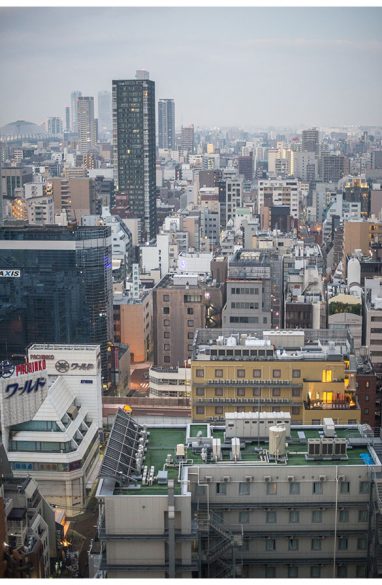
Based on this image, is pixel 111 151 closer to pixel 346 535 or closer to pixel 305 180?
pixel 305 180

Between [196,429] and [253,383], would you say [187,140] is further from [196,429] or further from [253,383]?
[196,429]

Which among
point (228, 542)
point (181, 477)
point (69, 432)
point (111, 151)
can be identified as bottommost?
point (69, 432)

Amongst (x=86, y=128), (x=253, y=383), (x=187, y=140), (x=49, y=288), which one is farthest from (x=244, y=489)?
(x=187, y=140)

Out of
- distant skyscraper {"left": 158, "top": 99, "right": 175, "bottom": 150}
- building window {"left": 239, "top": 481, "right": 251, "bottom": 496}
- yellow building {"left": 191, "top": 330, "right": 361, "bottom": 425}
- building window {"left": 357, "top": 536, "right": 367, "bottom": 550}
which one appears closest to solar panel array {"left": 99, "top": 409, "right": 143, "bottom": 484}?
building window {"left": 239, "top": 481, "right": 251, "bottom": 496}

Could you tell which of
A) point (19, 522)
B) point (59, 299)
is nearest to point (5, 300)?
point (59, 299)

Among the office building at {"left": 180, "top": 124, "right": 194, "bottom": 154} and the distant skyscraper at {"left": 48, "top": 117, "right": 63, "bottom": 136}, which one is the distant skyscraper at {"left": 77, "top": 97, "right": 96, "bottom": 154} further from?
the office building at {"left": 180, "top": 124, "right": 194, "bottom": 154}

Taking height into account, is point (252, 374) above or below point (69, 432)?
above
